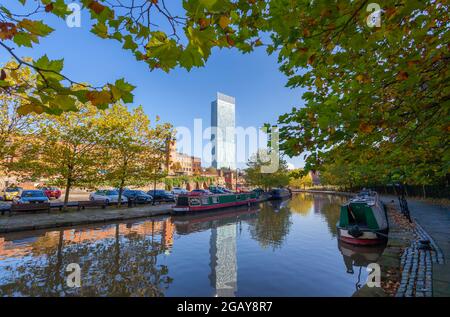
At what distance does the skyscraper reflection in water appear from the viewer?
7.79 metres

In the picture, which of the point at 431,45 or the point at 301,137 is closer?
the point at 431,45

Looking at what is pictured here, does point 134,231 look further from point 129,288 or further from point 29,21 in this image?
point 29,21

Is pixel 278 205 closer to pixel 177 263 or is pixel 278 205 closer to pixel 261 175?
pixel 261 175

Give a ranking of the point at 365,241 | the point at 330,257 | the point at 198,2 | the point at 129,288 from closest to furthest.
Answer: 1. the point at 198,2
2. the point at 129,288
3. the point at 330,257
4. the point at 365,241

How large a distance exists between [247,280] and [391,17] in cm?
823

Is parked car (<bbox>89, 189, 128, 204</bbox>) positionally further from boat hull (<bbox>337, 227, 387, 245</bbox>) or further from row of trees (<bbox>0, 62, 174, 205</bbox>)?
boat hull (<bbox>337, 227, 387, 245</bbox>)

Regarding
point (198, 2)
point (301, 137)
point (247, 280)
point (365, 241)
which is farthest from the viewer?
point (365, 241)

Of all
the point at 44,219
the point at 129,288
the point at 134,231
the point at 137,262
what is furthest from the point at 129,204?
the point at 129,288

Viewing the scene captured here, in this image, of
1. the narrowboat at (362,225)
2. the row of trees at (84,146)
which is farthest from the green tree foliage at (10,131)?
the narrowboat at (362,225)

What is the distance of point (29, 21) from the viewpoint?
2.01 meters

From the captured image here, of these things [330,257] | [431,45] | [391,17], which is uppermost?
[431,45]

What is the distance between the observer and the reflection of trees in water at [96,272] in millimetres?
7254

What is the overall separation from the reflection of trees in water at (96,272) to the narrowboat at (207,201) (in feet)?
41.8

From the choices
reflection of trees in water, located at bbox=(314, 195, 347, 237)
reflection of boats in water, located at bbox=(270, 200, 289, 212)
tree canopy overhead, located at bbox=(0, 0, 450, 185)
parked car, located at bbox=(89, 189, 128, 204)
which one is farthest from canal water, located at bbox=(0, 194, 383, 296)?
reflection of boats in water, located at bbox=(270, 200, 289, 212)
